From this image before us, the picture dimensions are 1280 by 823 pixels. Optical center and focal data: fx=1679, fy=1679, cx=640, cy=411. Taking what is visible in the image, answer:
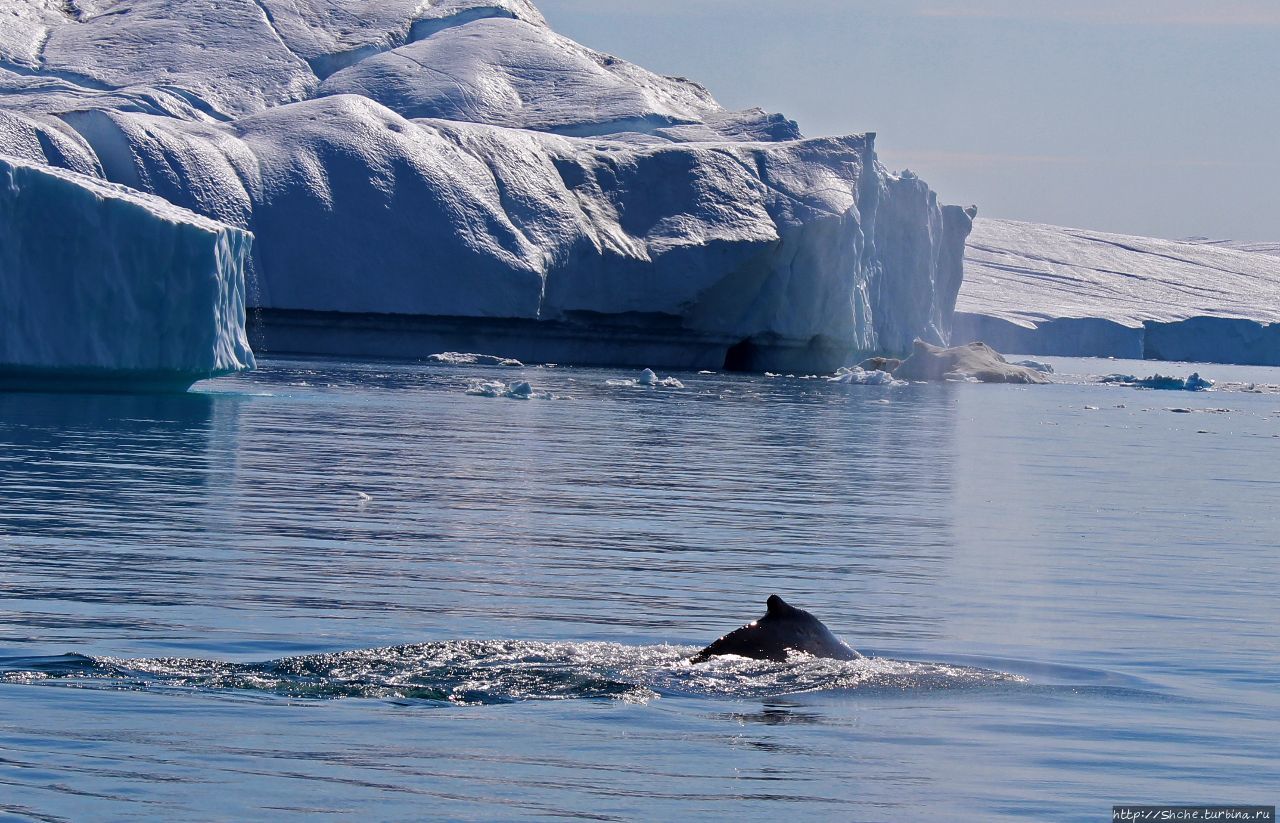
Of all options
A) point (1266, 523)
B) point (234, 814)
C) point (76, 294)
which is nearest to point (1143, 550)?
point (1266, 523)

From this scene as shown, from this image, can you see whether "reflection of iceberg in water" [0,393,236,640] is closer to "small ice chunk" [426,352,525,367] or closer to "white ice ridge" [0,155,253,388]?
"white ice ridge" [0,155,253,388]

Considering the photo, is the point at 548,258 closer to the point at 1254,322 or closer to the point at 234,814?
the point at 234,814

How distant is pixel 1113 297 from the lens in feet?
294

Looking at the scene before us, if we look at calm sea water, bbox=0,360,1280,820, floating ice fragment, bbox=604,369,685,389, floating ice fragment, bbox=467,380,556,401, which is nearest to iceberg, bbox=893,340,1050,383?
floating ice fragment, bbox=604,369,685,389

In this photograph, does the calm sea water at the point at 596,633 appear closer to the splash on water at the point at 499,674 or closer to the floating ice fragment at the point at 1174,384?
the splash on water at the point at 499,674

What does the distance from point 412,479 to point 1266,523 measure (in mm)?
7461

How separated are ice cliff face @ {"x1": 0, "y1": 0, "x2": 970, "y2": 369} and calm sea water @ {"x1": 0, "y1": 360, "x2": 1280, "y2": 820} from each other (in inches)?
773

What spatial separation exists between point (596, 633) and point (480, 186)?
34.5 metres

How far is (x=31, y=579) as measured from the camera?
8430 millimetres

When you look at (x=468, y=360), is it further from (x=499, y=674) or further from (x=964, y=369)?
(x=499, y=674)

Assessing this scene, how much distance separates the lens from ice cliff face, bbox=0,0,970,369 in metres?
38.0

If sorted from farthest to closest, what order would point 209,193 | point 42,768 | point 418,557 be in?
point 209,193, point 418,557, point 42,768

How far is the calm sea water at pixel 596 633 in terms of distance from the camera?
5.05 meters

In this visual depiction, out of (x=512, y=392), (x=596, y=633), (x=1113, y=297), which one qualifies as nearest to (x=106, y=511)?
(x=596, y=633)
